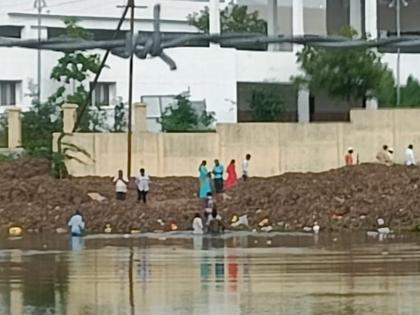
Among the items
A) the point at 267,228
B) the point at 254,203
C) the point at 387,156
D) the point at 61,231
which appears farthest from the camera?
the point at 387,156

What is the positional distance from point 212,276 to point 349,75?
1208 inches

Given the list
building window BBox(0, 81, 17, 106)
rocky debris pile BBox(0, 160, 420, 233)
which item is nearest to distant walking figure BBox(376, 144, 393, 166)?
rocky debris pile BBox(0, 160, 420, 233)

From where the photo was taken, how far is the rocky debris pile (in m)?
37.8

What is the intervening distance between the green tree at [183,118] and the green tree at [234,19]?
12057 millimetres

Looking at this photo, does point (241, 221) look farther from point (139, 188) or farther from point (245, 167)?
point (245, 167)

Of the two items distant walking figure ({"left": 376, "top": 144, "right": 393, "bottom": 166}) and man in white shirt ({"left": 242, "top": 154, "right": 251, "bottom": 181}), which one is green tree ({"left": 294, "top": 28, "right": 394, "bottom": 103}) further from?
man in white shirt ({"left": 242, "top": 154, "right": 251, "bottom": 181})

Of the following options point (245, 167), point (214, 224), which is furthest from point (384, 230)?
point (245, 167)

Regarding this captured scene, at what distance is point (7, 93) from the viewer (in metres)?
59.4

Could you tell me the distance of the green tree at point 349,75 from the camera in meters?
52.4

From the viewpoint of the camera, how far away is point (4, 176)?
144 feet

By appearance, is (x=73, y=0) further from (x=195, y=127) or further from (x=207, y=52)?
(x=195, y=127)

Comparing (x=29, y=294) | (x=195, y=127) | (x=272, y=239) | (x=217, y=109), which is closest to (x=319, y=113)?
(x=217, y=109)

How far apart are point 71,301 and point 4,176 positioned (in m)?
24.9

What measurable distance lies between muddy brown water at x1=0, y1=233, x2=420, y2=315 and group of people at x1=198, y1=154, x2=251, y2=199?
430 cm
